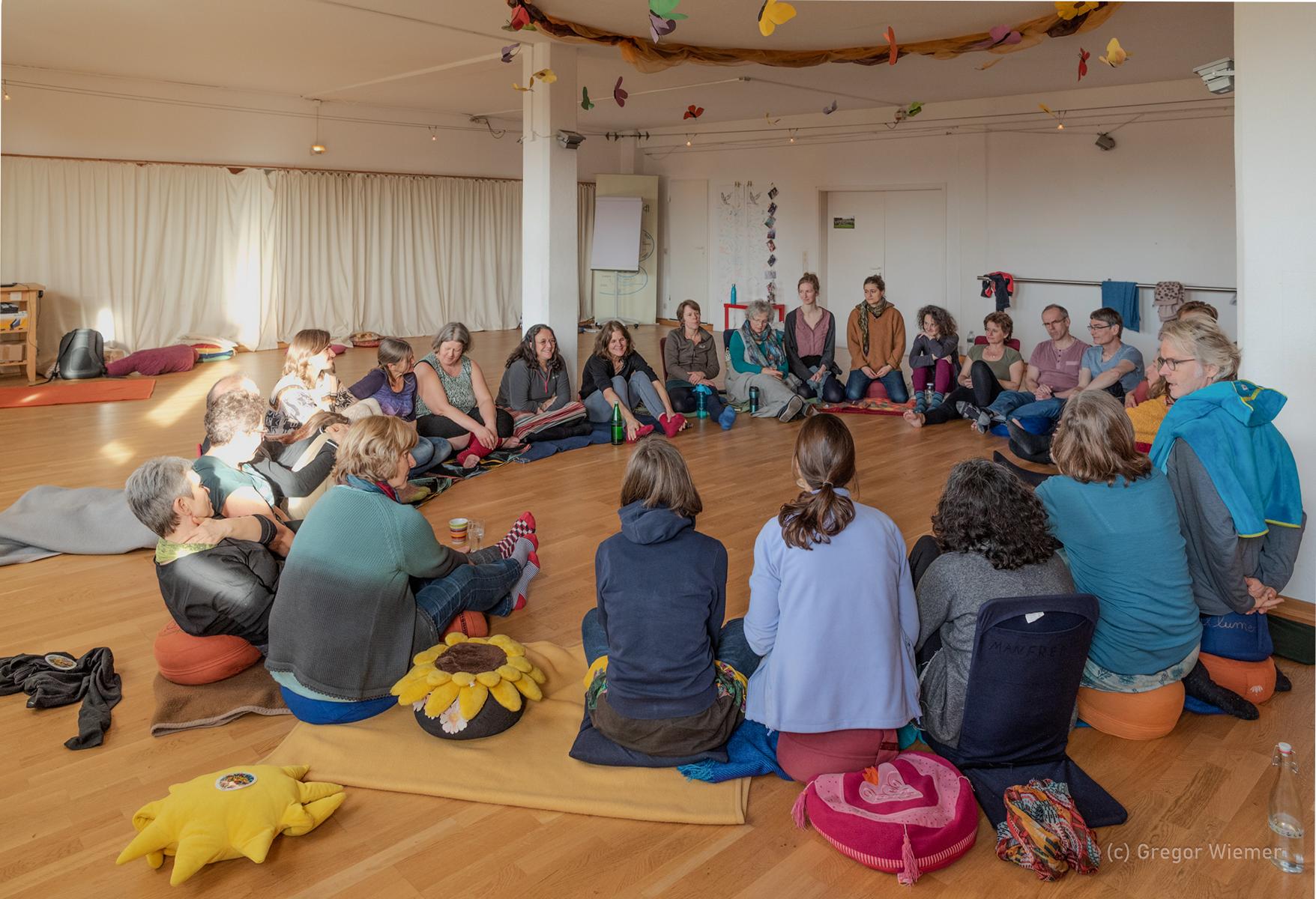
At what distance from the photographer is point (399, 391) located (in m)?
6.24

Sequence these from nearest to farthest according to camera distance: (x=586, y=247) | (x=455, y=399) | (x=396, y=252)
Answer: (x=455, y=399)
(x=396, y=252)
(x=586, y=247)

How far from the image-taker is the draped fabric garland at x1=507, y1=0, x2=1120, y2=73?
266 inches

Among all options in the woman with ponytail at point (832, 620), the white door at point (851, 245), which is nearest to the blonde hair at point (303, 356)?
the woman with ponytail at point (832, 620)

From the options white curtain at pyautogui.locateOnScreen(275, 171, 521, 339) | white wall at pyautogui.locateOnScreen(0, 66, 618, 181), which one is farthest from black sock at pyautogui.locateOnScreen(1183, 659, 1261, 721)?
white curtain at pyautogui.locateOnScreen(275, 171, 521, 339)

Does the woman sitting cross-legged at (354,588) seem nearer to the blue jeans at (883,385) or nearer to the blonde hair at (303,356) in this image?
the blonde hair at (303,356)

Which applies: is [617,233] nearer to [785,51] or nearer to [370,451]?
[785,51]

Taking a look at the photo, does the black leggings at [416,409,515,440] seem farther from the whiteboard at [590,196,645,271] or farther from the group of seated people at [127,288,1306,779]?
the whiteboard at [590,196,645,271]

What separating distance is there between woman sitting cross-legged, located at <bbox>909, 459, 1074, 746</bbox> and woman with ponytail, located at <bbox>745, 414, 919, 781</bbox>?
90 millimetres

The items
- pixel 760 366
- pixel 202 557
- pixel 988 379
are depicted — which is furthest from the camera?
pixel 760 366

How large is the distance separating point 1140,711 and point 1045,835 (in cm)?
81

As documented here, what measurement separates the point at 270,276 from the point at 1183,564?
1151cm

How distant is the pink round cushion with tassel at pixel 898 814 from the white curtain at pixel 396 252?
37.4 ft

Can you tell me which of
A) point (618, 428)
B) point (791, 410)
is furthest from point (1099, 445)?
point (791, 410)

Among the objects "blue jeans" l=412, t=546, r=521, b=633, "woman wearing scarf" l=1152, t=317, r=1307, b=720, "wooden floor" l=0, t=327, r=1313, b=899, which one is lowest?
"wooden floor" l=0, t=327, r=1313, b=899
